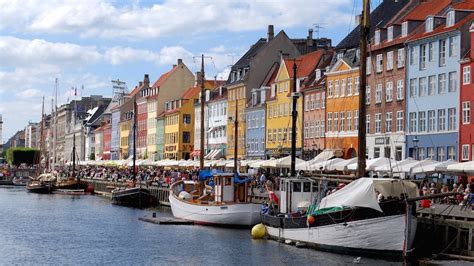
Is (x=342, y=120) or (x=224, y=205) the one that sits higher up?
(x=342, y=120)

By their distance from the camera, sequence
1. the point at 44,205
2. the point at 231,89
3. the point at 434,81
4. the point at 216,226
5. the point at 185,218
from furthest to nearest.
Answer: the point at 231,89 < the point at 44,205 < the point at 434,81 < the point at 185,218 < the point at 216,226

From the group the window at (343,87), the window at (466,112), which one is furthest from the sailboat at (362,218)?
the window at (343,87)

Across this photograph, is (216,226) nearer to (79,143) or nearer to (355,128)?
(355,128)

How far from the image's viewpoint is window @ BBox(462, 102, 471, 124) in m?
62.5

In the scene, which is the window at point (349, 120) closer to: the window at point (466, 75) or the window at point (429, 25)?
the window at point (429, 25)

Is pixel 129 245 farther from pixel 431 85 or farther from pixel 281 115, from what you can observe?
pixel 281 115

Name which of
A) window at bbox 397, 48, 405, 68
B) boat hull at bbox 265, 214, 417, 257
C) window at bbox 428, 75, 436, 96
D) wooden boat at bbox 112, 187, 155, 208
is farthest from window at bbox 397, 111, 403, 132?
boat hull at bbox 265, 214, 417, 257

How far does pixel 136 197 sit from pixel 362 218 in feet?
145

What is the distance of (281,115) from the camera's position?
9362 centimetres

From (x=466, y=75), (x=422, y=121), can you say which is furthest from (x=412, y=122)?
(x=466, y=75)

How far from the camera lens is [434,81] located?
6725 cm

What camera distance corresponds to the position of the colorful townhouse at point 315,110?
277 ft

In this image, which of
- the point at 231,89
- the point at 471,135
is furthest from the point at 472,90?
the point at 231,89

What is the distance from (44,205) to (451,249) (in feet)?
167
